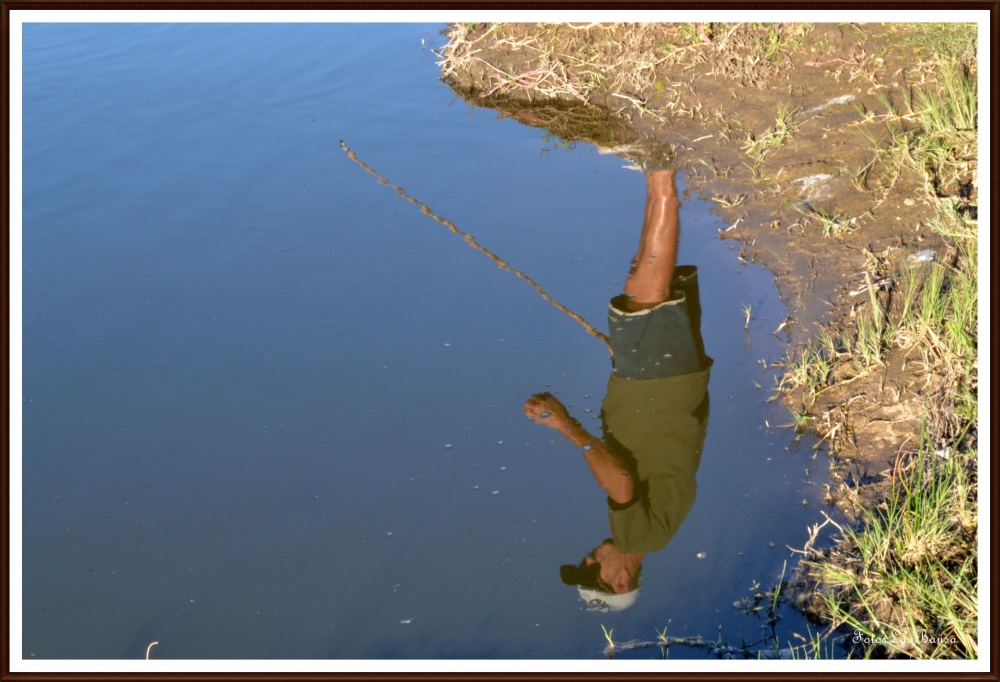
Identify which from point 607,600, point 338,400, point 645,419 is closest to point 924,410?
point 645,419

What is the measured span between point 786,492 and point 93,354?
2595 millimetres

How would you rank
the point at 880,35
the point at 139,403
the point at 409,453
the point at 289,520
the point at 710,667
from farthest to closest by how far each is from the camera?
the point at 880,35
the point at 139,403
the point at 409,453
the point at 289,520
the point at 710,667

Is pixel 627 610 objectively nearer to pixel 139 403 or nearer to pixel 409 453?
pixel 409 453

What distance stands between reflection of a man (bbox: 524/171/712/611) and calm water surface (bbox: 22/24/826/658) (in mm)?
50

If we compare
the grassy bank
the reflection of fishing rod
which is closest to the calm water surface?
the reflection of fishing rod

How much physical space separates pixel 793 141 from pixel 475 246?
1.75 meters

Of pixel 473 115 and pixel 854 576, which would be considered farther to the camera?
pixel 473 115

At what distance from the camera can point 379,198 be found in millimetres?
4488

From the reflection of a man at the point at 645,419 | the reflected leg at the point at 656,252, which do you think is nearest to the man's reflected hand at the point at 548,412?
the reflection of a man at the point at 645,419

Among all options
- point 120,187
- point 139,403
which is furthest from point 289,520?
point 120,187

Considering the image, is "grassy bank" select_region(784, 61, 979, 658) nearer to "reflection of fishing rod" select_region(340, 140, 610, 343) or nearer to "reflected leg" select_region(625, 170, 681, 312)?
"reflected leg" select_region(625, 170, 681, 312)

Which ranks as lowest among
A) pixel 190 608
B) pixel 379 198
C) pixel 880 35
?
pixel 190 608

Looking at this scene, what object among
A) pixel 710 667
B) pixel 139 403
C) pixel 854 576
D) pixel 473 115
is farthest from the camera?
pixel 473 115

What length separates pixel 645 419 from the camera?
3.11m
